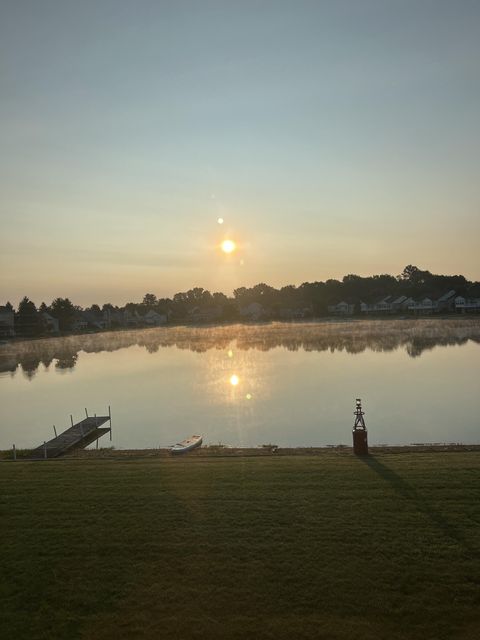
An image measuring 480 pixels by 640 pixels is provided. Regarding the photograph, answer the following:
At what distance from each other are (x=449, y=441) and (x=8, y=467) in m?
15.7

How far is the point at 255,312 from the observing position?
174500mm

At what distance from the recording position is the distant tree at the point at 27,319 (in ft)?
371

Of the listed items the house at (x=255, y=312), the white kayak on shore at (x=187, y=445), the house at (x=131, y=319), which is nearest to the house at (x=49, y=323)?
the house at (x=131, y=319)

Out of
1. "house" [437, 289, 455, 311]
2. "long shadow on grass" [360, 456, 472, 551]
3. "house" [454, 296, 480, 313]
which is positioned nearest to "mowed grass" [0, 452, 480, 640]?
"long shadow on grass" [360, 456, 472, 551]

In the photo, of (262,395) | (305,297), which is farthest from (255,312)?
(262,395)

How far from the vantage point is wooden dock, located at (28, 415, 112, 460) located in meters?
21.3

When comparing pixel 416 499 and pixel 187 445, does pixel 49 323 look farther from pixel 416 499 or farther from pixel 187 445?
pixel 416 499

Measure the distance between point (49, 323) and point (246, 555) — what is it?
125 meters

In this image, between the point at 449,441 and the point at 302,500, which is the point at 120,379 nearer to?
the point at 449,441

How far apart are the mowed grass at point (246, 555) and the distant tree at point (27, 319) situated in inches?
4273

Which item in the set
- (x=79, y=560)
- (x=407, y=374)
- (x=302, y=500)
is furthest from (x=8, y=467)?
(x=407, y=374)

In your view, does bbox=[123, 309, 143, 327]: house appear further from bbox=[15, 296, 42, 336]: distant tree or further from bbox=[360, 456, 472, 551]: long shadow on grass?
bbox=[360, 456, 472, 551]: long shadow on grass

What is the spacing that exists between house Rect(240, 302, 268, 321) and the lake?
360 feet

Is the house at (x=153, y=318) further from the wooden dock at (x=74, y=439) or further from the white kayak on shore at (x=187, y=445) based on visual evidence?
the white kayak on shore at (x=187, y=445)
